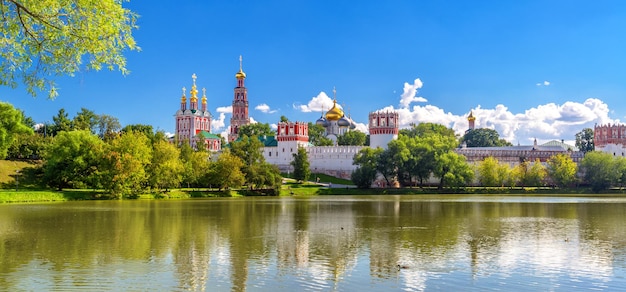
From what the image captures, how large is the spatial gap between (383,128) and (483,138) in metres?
40.6

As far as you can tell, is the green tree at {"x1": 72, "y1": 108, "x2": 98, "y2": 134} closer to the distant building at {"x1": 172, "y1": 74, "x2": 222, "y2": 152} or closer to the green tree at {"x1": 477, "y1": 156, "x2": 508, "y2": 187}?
the distant building at {"x1": 172, "y1": 74, "x2": 222, "y2": 152}

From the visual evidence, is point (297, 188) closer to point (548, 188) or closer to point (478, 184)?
point (478, 184)

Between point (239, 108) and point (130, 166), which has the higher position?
point (239, 108)

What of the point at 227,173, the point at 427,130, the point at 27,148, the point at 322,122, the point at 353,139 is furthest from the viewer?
the point at 322,122

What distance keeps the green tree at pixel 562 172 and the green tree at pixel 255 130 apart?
51791 millimetres

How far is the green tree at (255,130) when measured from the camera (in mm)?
112188

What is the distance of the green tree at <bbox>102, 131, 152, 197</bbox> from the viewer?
50.5m

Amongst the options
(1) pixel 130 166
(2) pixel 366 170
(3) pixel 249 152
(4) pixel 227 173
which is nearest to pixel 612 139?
(2) pixel 366 170

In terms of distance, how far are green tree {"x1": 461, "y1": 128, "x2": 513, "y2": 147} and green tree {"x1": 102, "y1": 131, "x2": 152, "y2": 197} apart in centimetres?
8275

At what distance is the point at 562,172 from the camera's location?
73938 millimetres

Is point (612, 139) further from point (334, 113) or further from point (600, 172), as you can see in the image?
point (334, 113)

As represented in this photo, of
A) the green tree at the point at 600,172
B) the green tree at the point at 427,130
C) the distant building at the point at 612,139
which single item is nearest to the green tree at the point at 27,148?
the green tree at the point at 600,172

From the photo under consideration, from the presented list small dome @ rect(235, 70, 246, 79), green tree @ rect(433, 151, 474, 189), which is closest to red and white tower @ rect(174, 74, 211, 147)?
small dome @ rect(235, 70, 246, 79)

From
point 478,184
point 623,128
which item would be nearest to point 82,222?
point 478,184
